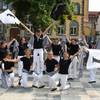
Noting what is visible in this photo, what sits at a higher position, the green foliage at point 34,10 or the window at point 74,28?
the green foliage at point 34,10

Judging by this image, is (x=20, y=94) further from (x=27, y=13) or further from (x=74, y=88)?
(x=27, y=13)

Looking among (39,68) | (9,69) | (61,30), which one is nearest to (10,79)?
(9,69)

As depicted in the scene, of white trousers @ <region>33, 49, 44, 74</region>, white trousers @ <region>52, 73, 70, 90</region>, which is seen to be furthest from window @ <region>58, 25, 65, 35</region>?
white trousers @ <region>52, 73, 70, 90</region>

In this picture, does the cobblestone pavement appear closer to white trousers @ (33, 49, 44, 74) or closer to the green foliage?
white trousers @ (33, 49, 44, 74)

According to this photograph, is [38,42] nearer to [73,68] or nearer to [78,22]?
[73,68]

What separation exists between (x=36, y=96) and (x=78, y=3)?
2611 inches

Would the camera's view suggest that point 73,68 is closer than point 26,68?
No

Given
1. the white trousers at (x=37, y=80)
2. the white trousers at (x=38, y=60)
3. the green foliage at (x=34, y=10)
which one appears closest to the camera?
the white trousers at (x=37, y=80)

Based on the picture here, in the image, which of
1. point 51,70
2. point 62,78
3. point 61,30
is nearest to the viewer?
point 62,78

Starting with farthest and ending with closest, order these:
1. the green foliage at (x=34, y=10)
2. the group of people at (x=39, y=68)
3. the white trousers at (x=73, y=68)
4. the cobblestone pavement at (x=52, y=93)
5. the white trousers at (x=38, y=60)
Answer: the green foliage at (x=34, y=10)
the white trousers at (x=73, y=68)
the white trousers at (x=38, y=60)
the group of people at (x=39, y=68)
the cobblestone pavement at (x=52, y=93)

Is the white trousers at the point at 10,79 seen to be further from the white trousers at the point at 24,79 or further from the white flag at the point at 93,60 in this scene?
the white flag at the point at 93,60

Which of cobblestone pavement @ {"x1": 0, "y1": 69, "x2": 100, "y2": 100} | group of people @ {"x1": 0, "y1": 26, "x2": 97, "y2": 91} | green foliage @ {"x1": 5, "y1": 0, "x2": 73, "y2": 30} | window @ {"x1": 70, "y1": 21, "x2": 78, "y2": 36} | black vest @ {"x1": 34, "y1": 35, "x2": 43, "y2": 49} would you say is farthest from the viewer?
window @ {"x1": 70, "y1": 21, "x2": 78, "y2": 36}

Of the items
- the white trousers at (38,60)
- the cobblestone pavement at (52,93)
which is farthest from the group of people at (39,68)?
Answer: the cobblestone pavement at (52,93)

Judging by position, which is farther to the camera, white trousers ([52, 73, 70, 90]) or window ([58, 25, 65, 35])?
window ([58, 25, 65, 35])
